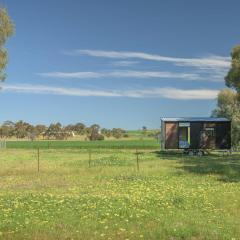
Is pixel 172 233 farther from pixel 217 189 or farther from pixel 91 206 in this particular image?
pixel 217 189

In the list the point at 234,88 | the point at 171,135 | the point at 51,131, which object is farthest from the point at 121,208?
the point at 51,131

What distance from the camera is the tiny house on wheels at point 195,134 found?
58150 mm

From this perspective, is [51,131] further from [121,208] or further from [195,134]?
[121,208]

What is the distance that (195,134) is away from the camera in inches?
2288

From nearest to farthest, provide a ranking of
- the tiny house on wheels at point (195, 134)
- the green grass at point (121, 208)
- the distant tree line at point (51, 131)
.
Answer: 1. the green grass at point (121, 208)
2. the tiny house on wheels at point (195, 134)
3. the distant tree line at point (51, 131)

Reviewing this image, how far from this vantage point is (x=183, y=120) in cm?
5878

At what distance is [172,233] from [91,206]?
4.06 meters

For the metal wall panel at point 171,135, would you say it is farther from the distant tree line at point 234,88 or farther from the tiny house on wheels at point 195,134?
the distant tree line at point 234,88

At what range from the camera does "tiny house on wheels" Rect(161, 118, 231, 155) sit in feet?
191

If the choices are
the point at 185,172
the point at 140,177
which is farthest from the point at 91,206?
the point at 185,172

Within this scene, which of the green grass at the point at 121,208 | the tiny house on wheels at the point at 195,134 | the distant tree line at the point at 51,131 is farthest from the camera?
the distant tree line at the point at 51,131

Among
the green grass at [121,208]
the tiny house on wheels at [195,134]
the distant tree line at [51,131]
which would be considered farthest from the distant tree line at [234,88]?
the distant tree line at [51,131]

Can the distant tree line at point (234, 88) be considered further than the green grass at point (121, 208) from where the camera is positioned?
Yes

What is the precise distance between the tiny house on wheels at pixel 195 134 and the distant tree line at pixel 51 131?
10127cm
